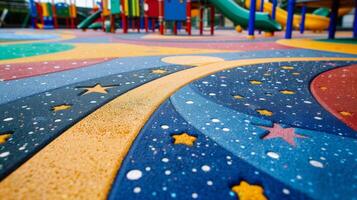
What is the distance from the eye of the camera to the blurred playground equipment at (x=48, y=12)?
15.1 m

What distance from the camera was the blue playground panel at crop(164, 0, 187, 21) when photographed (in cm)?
867

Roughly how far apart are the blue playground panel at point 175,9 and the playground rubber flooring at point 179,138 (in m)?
7.26

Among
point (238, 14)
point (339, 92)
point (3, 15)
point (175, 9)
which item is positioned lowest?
point (339, 92)

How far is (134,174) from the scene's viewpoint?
2.68 ft

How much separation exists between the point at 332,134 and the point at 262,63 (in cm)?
171

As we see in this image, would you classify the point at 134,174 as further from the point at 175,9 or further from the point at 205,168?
the point at 175,9

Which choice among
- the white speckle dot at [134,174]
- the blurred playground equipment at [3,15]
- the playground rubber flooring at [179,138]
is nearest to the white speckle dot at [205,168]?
the playground rubber flooring at [179,138]

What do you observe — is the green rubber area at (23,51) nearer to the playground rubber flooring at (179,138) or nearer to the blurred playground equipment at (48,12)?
the playground rubber flooring at (179,138)

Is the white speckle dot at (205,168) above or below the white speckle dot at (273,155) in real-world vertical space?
below

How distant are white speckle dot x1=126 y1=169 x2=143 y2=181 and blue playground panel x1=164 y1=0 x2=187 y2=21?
336 inches

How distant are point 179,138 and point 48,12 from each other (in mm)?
17899

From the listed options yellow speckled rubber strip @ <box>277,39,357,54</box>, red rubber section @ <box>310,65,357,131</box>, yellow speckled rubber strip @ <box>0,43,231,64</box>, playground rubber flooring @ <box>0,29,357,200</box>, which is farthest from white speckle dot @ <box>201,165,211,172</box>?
yellow speckled rubber strip @ <box>277,39,357,54</box>

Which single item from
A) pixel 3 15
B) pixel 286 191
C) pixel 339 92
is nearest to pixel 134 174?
pixel 286 191

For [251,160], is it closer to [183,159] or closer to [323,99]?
[183,159]
